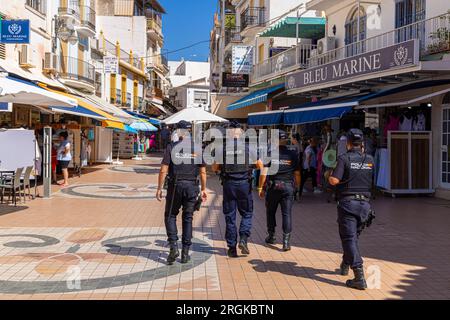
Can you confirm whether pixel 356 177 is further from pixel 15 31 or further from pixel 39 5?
pixel 39 5

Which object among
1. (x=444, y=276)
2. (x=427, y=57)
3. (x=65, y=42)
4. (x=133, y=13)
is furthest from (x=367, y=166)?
(x=133, y=13)

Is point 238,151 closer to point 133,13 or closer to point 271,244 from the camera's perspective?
point 271,244

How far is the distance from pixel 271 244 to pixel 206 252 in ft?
3.77

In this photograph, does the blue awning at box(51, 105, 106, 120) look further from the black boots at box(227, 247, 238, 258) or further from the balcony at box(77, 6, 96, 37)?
the balcony at box(77, 6, 96, 37)

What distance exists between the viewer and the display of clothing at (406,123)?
14133 mm

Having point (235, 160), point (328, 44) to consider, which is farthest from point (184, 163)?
point (328, 44)

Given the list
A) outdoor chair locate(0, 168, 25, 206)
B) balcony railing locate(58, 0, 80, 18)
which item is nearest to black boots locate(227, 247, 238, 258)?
outdoor chair locate(0, 168, 25, 206)

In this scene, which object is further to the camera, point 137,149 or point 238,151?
point 137,149

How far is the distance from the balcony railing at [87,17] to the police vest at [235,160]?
21217 mm

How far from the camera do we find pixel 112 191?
15.4m

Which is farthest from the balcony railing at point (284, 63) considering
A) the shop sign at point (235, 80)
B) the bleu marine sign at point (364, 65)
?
the bleu marine sign at point (364, 65)

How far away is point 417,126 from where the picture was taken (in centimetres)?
1404

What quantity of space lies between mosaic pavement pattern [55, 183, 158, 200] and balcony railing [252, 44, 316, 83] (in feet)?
26.4

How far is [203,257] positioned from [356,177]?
2.50m
